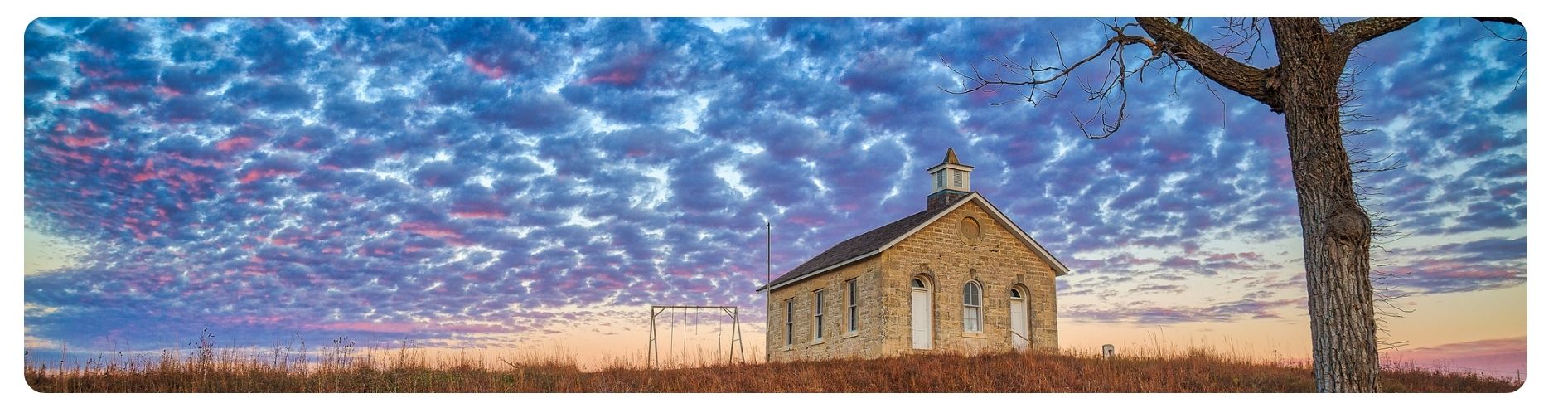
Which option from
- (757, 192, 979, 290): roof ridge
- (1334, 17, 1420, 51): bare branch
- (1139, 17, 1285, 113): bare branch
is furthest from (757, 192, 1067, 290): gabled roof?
(1334, 17, 1420, 51): bare branch

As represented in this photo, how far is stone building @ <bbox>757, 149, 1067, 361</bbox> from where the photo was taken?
23.1m

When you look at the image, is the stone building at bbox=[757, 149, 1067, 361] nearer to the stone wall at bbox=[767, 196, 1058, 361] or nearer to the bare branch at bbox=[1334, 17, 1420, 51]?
the stone wall at bbox=[767, 196, 1058, 361]

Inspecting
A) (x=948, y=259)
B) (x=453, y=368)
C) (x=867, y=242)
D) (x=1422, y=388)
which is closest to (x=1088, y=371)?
(x=1422, y=388)

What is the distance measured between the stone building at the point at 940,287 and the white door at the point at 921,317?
0.06 feet

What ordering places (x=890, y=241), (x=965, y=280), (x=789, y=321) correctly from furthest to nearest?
(x=789, y=321)
(x=965, y=280)
(x=890, y=241)

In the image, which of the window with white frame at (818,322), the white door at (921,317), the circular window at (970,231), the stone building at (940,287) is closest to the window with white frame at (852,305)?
the stone building at (940,287)

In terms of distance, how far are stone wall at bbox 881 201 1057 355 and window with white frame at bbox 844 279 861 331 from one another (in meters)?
1.22

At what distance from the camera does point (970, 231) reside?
2438 cm

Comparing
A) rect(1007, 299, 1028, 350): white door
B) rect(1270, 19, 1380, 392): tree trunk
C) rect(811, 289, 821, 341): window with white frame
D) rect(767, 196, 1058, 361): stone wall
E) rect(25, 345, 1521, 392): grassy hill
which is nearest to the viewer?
rect(1270, 19, 1380, 392): tree trunk

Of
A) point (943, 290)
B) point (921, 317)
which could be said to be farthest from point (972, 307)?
point (921, 317)

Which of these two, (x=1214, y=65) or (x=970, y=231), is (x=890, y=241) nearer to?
(x=970, y=231)

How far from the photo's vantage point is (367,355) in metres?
16.1

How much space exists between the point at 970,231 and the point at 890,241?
2237mm

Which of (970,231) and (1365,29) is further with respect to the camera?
(970,231)
